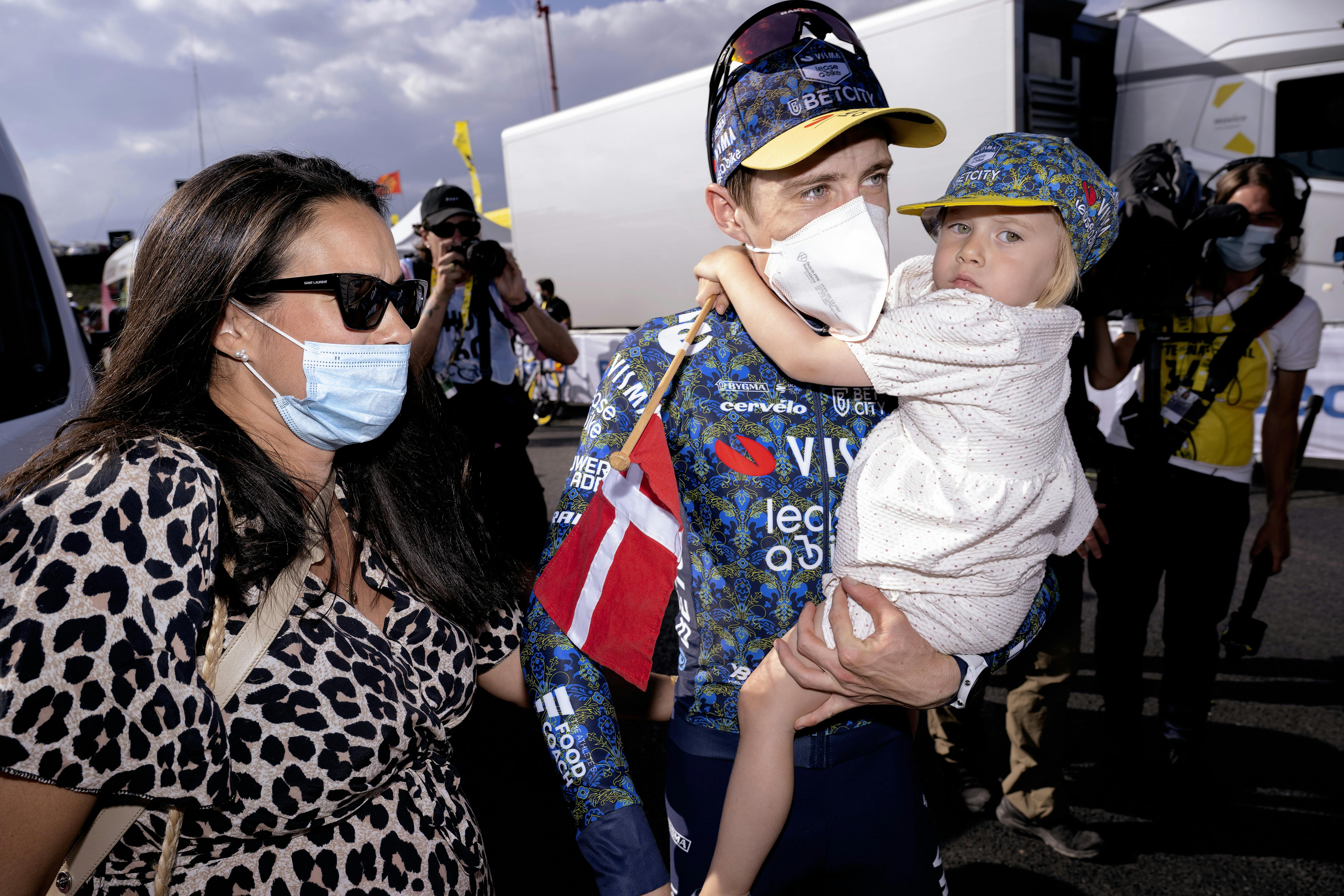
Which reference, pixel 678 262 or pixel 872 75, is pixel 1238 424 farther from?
pixel 678 262

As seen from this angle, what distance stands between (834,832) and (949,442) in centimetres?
69

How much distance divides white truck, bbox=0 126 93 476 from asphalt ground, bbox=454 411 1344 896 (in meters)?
2.20


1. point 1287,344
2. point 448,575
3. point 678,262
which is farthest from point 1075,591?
point 678,262

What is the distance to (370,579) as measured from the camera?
150cm

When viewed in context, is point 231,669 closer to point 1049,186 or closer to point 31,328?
point 1049,186

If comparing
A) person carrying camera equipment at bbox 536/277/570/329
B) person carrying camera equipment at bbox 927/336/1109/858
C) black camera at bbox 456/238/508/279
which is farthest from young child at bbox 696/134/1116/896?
person carrying camera equipment at bbox 536/277/570/329

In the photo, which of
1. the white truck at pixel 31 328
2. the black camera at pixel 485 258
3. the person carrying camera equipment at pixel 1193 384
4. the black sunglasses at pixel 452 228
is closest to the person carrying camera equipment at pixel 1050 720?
the person carrying camera equipment at pixel 1193 384

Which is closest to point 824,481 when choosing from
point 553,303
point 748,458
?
point 748,458

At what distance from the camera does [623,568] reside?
1.35 meters

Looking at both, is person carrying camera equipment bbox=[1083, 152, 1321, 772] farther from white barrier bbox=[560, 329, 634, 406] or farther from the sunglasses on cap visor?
white barrier bbox=[560, 329, 634, 406]

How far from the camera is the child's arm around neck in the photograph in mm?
1368

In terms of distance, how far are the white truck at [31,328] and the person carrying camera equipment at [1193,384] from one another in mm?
4045

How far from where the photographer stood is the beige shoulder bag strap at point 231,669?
1103mm

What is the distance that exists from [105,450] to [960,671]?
1.38 m
